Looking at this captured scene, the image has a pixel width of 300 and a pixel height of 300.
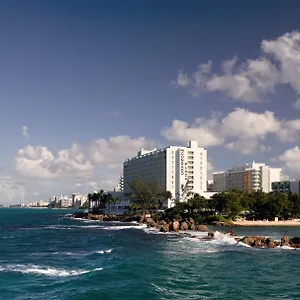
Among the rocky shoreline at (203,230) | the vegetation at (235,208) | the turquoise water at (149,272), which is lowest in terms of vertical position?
the turquoise water at (149,272)

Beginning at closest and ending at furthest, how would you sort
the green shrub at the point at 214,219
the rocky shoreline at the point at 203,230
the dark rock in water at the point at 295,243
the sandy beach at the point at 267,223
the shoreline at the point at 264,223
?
the dark rock in water at the point at 295,243, the rocky shoreline at the point at 203,230, the shoreline at the point at 264,223, the sandy beach at the point at 267,223, the green shrub at the point at 214,219

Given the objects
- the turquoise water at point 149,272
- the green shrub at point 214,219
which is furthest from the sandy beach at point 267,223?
the turquoise water at point 149,272

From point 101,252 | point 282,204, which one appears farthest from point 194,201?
point 101,252

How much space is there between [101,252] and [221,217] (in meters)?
87.8

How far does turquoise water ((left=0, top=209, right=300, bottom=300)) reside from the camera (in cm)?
4144

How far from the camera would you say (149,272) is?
171 ft

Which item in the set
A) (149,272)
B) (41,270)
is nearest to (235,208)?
(149,272)

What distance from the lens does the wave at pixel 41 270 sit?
49844mm

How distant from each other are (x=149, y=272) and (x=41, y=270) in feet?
42.8

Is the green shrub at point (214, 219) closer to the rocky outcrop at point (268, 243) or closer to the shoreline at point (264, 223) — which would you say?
the shoreline at point (264, 223)

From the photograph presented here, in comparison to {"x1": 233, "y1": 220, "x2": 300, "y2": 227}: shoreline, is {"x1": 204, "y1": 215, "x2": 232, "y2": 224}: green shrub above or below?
above

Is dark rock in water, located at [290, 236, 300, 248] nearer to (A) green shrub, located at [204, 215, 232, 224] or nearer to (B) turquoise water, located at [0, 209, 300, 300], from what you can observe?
(B) turquoise water, located at [0, 209, 300, 300]

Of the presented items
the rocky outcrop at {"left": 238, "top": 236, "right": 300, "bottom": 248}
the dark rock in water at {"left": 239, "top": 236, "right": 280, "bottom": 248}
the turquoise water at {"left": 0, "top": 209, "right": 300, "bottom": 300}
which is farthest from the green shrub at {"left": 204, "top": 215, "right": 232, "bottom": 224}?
the turquoise water at {"left": 0, "top": 209, "right": 300, "bottom": 300}

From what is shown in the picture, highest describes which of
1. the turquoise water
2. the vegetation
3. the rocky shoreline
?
the vegetation
